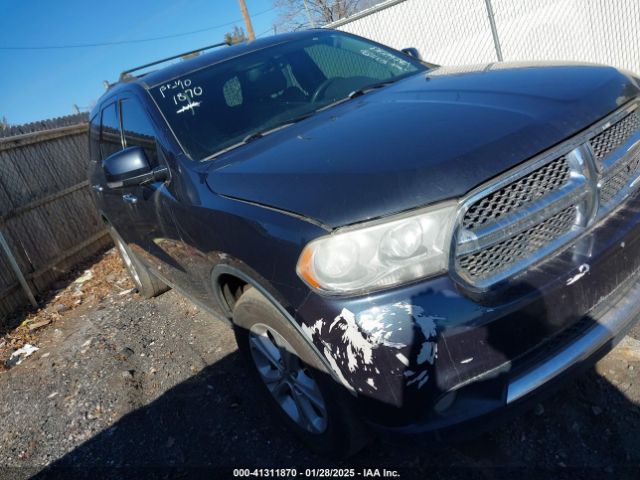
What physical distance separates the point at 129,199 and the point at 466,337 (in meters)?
2.59

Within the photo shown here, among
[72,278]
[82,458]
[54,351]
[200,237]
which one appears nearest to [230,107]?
[200,237]

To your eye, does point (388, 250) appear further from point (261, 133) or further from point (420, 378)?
point (261, 133)

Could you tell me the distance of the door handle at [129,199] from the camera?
3.27 m

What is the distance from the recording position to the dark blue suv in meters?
1.59

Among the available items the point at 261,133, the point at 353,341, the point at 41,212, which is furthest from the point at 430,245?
the point at 41,212

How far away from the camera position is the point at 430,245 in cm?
160

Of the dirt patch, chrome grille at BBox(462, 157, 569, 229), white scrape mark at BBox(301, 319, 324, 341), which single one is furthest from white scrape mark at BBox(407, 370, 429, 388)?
the dirt patch

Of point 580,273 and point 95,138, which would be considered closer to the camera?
point 580,273

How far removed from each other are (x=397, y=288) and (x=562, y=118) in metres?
0.90

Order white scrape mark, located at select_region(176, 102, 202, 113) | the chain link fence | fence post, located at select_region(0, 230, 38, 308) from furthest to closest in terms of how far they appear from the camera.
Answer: the chain link fence < fence post, located at select_region(0, 230, 38, 308) < white scrape mark, located at select_region(176, 102, 202, 113)

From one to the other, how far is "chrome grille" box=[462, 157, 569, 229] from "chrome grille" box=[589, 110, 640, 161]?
211 millimetres

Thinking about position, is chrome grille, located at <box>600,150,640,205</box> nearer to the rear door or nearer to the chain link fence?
the rear door

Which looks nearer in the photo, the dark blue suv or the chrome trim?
the dark blue suv

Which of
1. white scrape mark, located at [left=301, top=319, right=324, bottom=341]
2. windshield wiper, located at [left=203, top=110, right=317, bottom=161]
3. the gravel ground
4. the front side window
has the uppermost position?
the front side window
